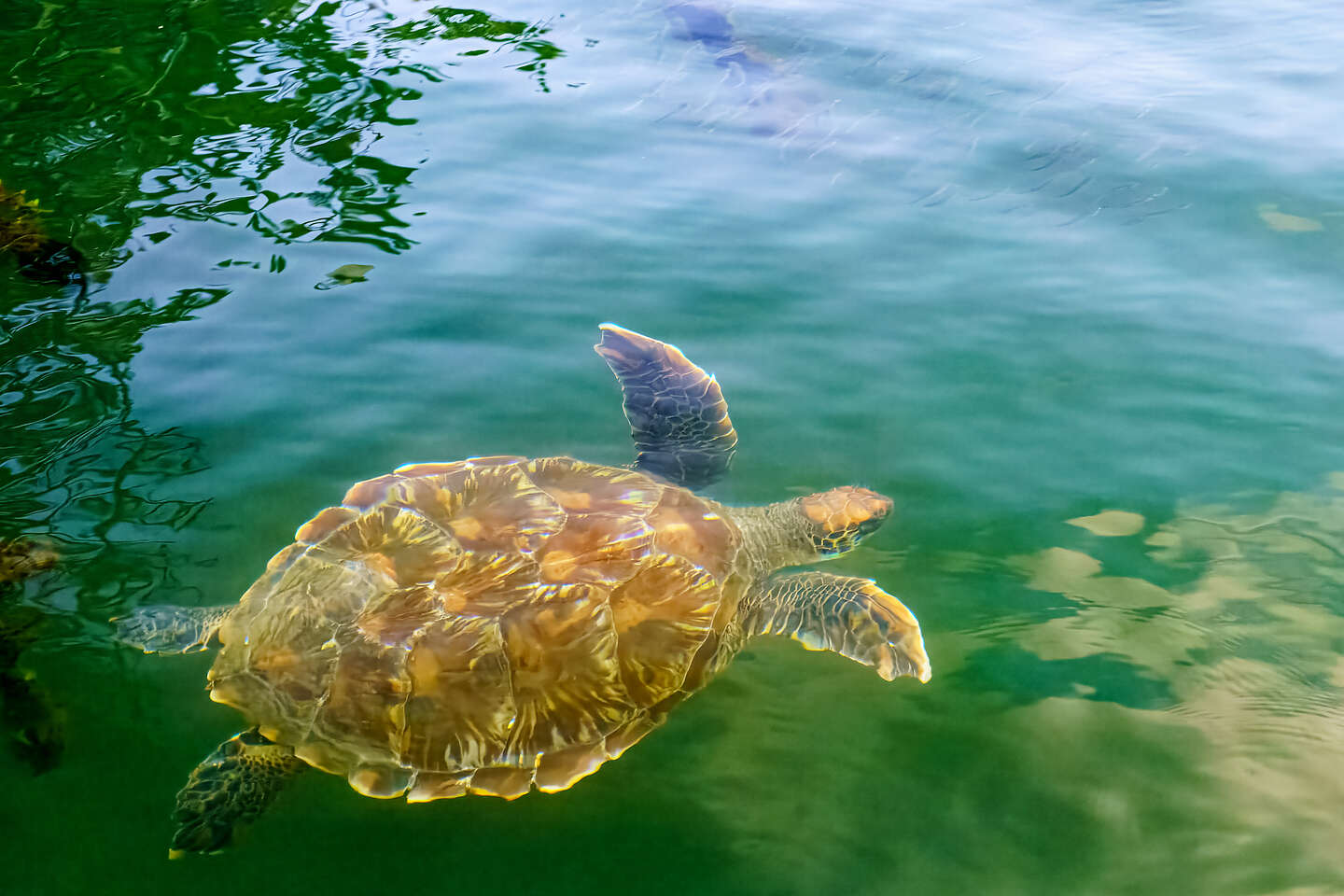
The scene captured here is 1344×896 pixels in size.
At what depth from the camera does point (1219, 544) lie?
3.34 m

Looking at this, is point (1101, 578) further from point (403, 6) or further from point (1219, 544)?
point (403, 6)

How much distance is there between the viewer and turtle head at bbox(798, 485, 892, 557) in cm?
335

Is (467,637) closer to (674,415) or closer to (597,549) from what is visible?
(597,549)

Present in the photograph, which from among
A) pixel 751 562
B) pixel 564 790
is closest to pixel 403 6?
pixel 751 562

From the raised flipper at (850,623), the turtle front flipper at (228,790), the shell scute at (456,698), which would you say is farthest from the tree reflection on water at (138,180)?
the raised flipper at (850,623)

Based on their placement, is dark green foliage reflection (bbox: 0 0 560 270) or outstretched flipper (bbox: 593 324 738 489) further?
dark green foliage reflection (bbox: 0 0 560 270)

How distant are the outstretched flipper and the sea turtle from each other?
40cm

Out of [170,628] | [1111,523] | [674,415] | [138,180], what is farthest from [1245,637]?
[138,180]

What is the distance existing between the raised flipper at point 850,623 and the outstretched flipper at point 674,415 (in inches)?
29.6

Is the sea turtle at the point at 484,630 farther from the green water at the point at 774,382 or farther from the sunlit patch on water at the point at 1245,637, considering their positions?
the sunlit patch on water at the point at 1245,637

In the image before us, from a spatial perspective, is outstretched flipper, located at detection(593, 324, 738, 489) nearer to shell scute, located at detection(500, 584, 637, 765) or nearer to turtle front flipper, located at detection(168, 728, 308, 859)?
shell scute, located at detection(500, 584, 637, 765)

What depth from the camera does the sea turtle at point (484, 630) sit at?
2541 millimetres

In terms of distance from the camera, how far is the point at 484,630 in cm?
261

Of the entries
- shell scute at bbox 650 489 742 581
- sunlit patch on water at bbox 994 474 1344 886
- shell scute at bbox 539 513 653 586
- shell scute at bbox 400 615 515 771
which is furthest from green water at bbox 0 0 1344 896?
shell scute at bbox 539 513 653 586
